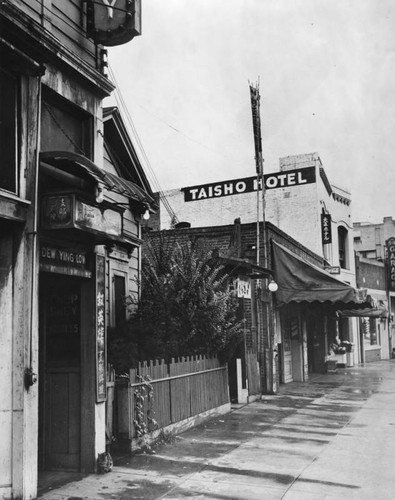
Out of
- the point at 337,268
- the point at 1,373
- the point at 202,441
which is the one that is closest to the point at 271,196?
the point at 337,268

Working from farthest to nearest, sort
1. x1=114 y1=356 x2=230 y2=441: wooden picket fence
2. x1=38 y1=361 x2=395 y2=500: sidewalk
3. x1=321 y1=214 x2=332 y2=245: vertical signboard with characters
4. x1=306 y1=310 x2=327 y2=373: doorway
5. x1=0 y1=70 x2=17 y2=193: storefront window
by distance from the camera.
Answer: x1=321 y1=214 x2=332 y2=245: vertical signboard with characters → x1=306 y1=310 x2=327 y2=373: doorway → x1=114 y1=356 x2=230 y2=441: wooden picket fence → x1=38 y1=361 x2=395 y2=500: sidewalk → x1=0 y1=70 x2=17 y2=193: storefront window

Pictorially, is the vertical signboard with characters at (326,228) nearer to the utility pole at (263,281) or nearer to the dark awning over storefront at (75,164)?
the utility pole at (263,281)

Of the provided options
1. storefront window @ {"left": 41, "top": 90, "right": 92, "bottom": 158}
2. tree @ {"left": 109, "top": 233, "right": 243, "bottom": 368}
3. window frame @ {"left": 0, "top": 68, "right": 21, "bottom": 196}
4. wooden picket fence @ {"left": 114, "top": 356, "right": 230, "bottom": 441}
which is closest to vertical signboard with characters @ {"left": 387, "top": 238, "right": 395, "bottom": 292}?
tree @ {"left": 109, "top": 233, "right": 243, "bottom": 368}

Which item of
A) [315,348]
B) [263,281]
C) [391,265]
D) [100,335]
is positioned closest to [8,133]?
[100,335]

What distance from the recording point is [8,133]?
21.6ft

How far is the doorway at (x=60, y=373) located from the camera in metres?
7.73

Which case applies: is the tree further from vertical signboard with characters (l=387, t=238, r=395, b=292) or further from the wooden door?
vertical signboard with characters (l=387, t=238, r=395, b=292)

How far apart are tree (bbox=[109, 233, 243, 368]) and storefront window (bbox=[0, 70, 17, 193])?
4.48 m

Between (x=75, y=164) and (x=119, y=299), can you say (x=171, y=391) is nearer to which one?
(x=119, y=299)

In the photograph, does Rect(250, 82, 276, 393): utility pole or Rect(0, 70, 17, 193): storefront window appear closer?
Rect(0, 70, 17, 193): storefront window

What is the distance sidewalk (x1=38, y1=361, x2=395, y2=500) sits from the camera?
6.73m

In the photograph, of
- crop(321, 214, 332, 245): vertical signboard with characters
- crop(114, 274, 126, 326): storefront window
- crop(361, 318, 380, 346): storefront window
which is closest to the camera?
crop(114, 274, 126, 326): storefront window

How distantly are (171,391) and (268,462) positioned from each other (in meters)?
2.60

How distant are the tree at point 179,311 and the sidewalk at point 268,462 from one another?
1.61 meters
